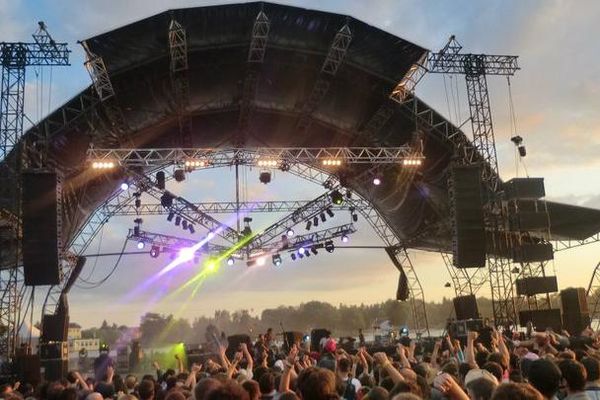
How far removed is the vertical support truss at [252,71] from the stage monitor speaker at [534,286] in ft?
36.6

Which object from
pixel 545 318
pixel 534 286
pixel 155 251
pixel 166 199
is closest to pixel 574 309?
pixel 545 318

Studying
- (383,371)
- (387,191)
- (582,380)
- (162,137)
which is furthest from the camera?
(387,191)

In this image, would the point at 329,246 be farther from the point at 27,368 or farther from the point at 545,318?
the point at 27,368

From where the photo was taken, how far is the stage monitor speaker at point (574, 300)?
18906mm

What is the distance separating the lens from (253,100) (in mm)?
21047

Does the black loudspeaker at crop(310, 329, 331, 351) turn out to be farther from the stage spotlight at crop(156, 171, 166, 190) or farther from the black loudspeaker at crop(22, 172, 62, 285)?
the black loudspeaker at crop(22, 172, 62, 285)

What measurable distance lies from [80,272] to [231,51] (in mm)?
10742

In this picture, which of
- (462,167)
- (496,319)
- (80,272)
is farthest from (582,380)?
(80,272)

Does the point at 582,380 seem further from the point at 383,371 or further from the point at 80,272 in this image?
the point at 80,272

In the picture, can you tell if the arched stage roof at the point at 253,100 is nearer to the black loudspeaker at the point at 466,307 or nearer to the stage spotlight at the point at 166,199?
the stage spotlight at the point at 166,199

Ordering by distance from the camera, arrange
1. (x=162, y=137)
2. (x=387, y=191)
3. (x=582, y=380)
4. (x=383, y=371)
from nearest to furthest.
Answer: (x=582, y=380)
(x=383, y=371)
(x=162, y=137)
(x=387, y=191)

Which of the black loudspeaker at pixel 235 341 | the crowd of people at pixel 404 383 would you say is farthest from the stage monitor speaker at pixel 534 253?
the crowd of people at pixel 404 383

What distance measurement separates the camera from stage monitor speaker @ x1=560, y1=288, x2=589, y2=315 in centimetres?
1891

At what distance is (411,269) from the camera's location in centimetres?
2742
